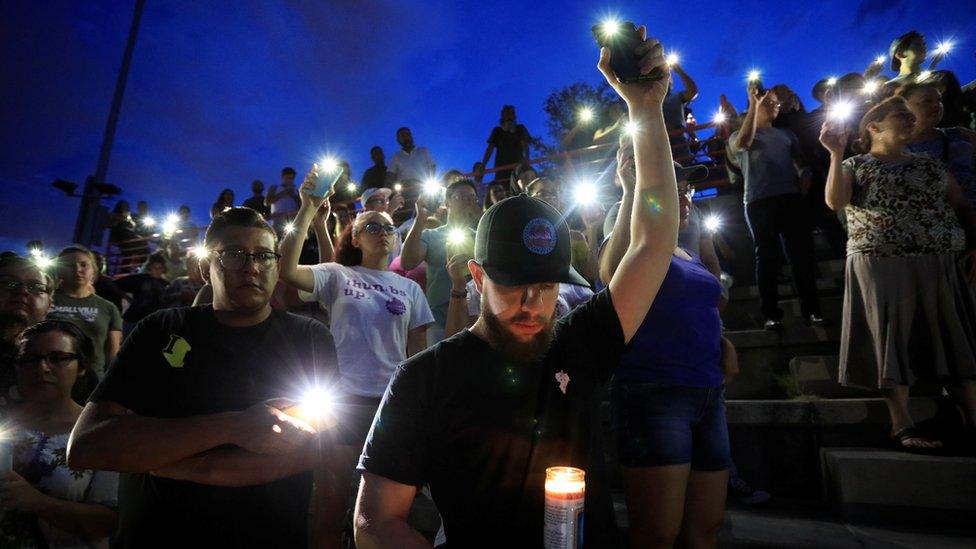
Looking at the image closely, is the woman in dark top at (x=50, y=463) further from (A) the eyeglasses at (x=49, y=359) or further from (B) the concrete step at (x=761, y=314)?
(B) the concrete step at (x=761, y=314)

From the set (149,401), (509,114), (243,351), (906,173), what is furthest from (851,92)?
(149,401)

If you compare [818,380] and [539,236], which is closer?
[539,236]

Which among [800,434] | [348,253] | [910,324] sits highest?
[348,253]

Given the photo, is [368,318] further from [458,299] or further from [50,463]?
[50,463]

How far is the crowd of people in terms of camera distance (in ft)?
4.90

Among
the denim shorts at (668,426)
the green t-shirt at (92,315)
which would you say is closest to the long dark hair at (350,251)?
the denim shorts at (668,426)

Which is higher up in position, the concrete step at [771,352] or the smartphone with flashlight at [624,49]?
the smartphone with flashlight at [624,49]

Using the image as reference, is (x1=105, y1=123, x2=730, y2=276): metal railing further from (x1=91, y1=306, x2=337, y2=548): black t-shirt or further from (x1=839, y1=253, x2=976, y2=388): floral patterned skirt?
(x1=91, y1=306, x2=337, y2=548): black t-shirt

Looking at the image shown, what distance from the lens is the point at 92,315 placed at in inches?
205

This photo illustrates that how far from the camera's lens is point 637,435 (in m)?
2.30

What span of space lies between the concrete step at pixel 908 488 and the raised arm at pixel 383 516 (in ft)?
9.82

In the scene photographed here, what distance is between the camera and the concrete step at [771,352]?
4.39m

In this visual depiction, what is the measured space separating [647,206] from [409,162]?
357 inches

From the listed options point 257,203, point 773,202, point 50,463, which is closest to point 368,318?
point 50,463
